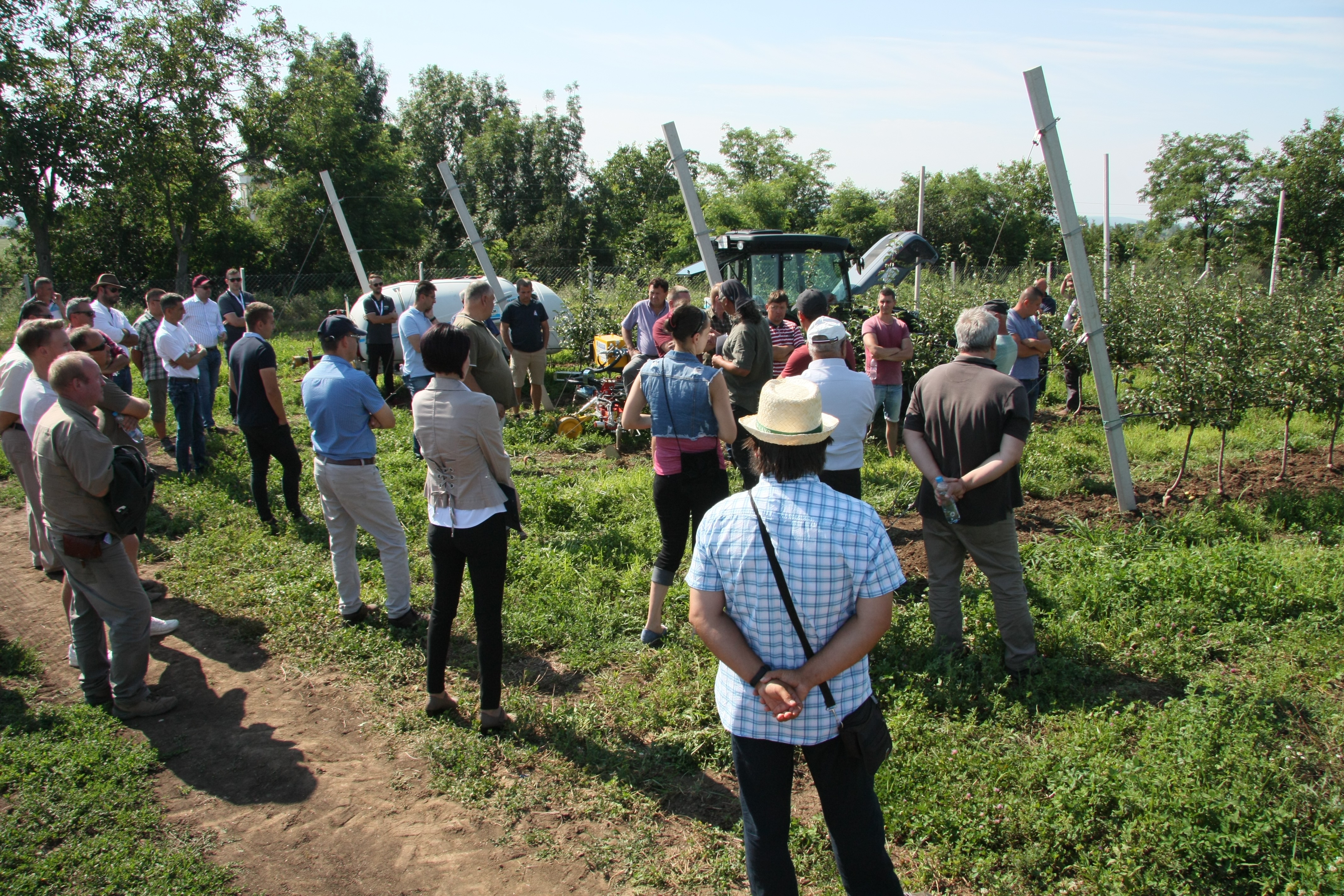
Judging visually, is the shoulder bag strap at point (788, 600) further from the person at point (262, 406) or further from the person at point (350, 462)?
the person at point (262, 406)

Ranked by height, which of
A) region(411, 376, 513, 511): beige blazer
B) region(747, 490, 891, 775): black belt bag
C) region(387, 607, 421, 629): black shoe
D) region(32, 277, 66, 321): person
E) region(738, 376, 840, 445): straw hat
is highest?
region(32, 277, 66, 321): person

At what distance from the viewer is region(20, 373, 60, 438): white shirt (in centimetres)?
436

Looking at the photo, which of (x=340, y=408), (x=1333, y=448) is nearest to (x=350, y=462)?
(x=340, y=408)

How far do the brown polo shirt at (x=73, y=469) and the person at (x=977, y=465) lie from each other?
415 centimetres

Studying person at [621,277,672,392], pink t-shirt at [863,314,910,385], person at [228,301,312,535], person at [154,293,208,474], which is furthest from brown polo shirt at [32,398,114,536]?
pink t-shirt at [863,314,910,385]

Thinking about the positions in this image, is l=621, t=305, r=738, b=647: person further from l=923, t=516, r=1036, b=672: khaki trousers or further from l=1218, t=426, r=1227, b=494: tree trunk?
l=1218, t=426, r=1227, b=494: tree trunk

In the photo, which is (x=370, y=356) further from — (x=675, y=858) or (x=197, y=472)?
(x=675, y=858)

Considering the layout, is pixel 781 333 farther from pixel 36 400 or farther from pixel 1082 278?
pixel 36 400

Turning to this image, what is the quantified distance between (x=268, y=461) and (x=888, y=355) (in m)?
5.77

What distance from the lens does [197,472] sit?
27.1ft

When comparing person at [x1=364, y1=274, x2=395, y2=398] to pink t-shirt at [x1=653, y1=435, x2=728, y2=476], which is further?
person at [x1=364, y1=274, x2=395, y2=398]

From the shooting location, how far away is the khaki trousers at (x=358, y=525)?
15.8 ft

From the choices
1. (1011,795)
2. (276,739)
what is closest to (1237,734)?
(1011,795)

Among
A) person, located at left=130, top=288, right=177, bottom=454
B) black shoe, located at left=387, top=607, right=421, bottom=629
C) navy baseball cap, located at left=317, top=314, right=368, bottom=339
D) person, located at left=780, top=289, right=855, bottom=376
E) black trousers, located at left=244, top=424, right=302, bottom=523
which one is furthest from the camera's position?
person, located at left=130, top=288, right=177, bottom=454
